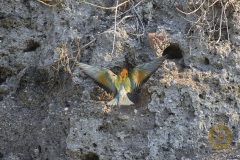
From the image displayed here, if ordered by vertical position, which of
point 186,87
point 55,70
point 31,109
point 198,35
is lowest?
point 31,109

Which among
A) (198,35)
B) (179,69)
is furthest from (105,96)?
(198,35)

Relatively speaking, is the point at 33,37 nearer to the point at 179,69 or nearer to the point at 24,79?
the point at 24,79

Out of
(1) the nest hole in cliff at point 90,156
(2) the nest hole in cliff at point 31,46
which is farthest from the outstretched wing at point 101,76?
(2) the nest hole in cliff at point 31,46

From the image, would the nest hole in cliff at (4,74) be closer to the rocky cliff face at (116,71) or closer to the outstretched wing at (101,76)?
the rocky cliff face at (116,71)

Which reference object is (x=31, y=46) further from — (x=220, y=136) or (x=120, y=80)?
(x=220, y=136)

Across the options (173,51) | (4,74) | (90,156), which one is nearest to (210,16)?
(173,51)

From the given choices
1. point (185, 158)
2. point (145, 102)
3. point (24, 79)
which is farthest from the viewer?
point (24, 79)

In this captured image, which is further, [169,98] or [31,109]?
[31,109]
